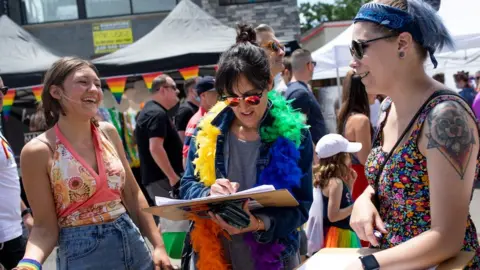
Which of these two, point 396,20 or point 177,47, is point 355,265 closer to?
point 396,20

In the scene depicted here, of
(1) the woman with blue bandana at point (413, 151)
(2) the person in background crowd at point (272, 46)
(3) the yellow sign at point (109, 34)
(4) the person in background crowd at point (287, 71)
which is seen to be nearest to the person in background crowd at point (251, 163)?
(1) the woman with blue bandana at point (413, 151)

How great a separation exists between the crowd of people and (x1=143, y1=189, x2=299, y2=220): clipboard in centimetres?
5

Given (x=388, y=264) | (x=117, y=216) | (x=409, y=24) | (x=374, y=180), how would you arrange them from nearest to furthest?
(x=388, y=264)
(x=409, y=24)
(x=374, y=180)
(x=117, y=216)

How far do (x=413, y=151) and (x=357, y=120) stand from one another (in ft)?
9.76

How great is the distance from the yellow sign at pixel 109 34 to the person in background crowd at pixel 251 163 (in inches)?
500

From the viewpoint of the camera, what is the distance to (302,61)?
5.50m

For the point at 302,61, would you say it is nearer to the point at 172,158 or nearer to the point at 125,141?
the point at 172,158

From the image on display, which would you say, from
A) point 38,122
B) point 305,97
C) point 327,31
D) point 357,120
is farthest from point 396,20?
point 327,31

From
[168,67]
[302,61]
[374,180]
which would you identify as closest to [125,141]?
[168,67]

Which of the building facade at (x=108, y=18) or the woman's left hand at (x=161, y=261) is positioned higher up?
the building facade at (x=108, y=18)

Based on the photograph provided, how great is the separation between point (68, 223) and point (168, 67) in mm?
6810

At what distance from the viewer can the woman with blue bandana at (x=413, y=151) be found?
61.9 inches

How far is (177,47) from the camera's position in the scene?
969 cm

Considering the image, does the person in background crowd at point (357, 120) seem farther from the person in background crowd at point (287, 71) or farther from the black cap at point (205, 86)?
the person in background crowd at point (287, 71)
